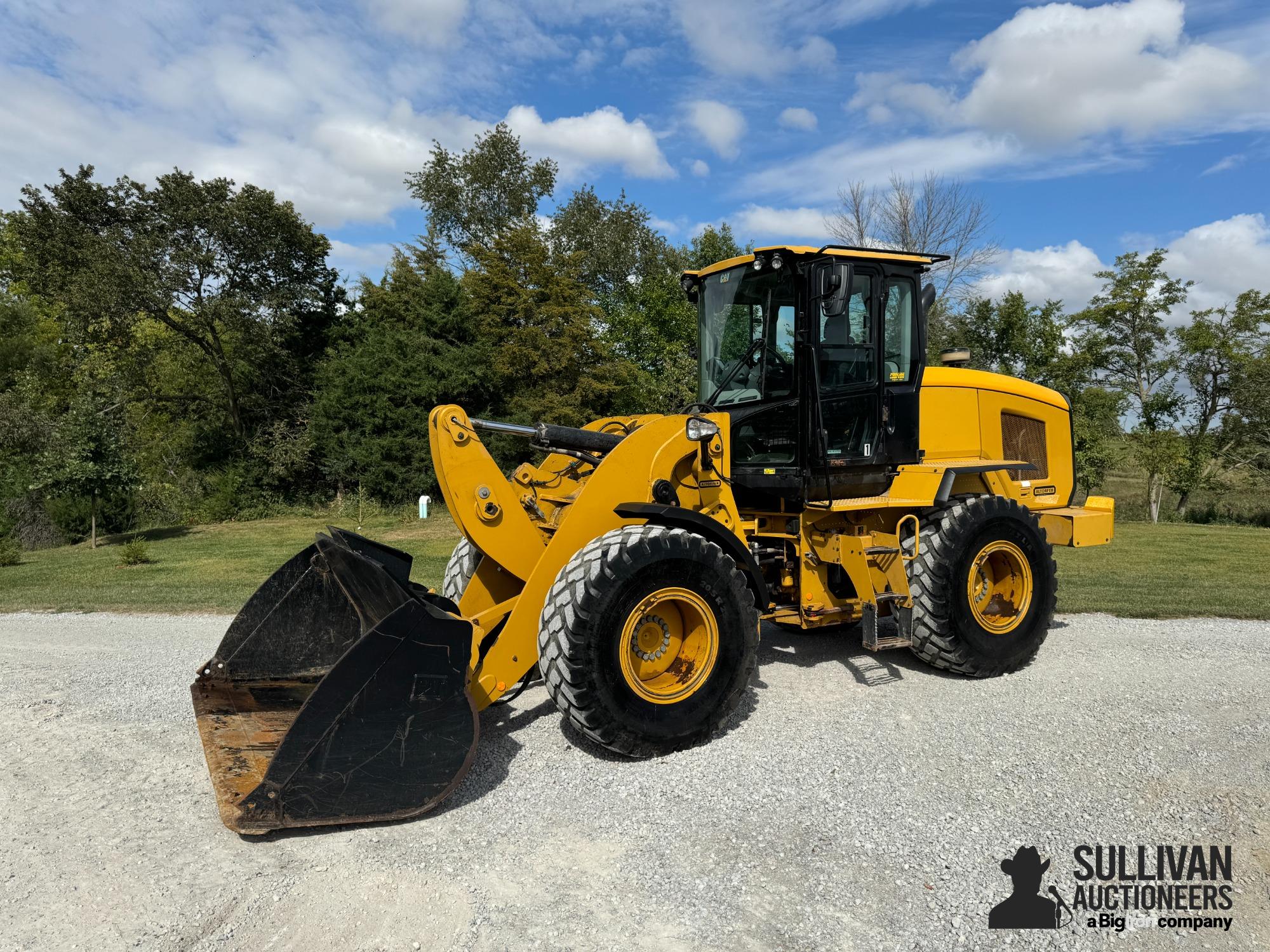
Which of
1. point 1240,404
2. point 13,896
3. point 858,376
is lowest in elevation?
point 13,896

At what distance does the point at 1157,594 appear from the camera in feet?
31.8

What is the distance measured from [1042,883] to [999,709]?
2149 millimetres

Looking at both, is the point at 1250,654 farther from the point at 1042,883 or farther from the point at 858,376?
the point at 1042,883

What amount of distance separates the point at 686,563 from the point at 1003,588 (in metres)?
3.13

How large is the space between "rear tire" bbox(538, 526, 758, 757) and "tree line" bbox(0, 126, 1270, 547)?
19.6 metres

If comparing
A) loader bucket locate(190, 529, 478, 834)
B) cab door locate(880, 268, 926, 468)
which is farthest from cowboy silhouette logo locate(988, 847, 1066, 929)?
cab door locate(880, 268, 926, 468)

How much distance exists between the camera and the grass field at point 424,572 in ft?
31.2

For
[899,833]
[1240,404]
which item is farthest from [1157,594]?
[1240,404]

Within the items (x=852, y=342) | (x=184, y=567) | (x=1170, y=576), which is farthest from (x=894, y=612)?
(x=184, y=567)

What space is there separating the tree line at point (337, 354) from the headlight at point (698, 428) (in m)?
19.0

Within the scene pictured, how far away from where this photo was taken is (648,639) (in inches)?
186

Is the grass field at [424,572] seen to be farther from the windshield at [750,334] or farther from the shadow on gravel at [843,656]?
the windshield at [750,334]

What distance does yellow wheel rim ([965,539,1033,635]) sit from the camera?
20.3ft

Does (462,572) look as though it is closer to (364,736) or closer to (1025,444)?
(364,736)
